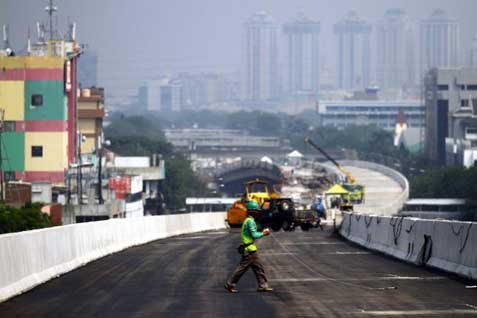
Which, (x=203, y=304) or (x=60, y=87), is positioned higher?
(x=60, y=87)

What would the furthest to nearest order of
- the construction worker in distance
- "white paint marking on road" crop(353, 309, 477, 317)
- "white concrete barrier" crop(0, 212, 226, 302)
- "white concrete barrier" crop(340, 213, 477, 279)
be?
"white concrete barrier" crop(340, 213, 477, 279), the construction worker in distance, "white concrete barrier" crop(0, 212, 226, 302), "white paint marking on road" crop(353, 309, 477, 317)

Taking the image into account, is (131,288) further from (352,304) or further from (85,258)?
(85,258)

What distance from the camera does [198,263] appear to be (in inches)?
1815

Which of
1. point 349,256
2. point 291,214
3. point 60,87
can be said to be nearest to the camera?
point 349,256

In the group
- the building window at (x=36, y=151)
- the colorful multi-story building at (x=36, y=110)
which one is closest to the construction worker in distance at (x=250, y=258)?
the colorful multi-story building at (x=36, y=110)

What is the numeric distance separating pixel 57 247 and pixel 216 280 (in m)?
4.82

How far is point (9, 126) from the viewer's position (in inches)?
6604

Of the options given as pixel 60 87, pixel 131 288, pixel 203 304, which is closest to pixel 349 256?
pixel 131 288

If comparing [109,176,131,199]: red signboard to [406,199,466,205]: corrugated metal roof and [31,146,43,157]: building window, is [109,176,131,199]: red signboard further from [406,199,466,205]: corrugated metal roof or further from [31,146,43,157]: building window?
[406,199,466,205]: corrugated metal roof

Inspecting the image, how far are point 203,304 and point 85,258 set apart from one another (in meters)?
15.4

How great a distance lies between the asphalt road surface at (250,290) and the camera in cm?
3077

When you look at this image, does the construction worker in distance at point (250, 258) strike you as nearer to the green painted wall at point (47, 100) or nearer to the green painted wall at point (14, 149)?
the green painted wall at point (14, 149)

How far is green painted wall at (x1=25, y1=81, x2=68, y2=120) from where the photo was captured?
554 ft

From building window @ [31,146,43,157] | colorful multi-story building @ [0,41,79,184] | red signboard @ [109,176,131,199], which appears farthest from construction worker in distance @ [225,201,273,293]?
building window @ [31,146,43,157]
